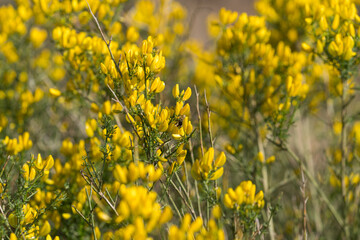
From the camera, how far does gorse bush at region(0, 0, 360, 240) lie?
4.71 feet

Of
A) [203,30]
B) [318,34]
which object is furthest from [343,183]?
[203,30]

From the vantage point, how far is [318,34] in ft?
6.75

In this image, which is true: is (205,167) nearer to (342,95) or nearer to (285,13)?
(342,95)

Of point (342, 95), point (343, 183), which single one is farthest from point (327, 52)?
point (343, 183)

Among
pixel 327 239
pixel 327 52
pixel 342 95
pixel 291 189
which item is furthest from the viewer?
pixel 291 189

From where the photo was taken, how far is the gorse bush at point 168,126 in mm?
1436

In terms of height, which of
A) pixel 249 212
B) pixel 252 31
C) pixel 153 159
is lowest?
pixel 249 212

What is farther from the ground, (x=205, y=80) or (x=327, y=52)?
(x=327, y=52)

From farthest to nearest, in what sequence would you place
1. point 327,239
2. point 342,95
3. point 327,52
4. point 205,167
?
1. point 327,239
2. point 342,95
3. point 327,52
4. point 205,167

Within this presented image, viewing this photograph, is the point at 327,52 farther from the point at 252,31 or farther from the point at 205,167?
the point at 205,167

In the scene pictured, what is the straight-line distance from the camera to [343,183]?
2.26 meters

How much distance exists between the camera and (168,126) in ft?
4.81

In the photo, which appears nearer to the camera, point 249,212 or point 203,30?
point 249,212

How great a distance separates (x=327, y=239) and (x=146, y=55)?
2142 millimetres
